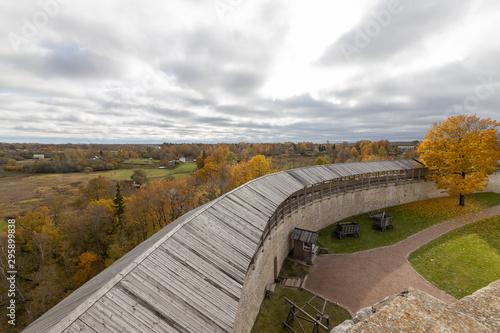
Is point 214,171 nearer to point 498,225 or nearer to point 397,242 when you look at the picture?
point 397,242

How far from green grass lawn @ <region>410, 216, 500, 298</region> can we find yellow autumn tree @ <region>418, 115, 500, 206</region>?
14.6 feet

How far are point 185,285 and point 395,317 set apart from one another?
5.48m

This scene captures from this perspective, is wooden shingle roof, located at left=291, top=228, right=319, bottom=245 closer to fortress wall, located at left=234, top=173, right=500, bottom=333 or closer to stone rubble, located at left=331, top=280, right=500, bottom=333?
fortress wall, located at left=234, top=173, right=500, bottom=333

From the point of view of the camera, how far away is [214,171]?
46.1 meters

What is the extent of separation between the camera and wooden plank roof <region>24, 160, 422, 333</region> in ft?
12.2

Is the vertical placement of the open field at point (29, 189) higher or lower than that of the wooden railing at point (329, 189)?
lower

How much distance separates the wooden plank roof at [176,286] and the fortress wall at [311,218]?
89.0 inches

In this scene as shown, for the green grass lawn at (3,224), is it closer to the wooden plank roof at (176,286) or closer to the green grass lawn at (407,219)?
Answer: the wooden plank roof at (176,286)

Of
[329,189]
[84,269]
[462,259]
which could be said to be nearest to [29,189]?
[84,269]

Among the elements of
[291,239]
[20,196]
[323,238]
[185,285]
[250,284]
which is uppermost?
[185,285]

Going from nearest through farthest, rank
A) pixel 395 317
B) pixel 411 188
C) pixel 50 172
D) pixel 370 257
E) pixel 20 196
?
pixel 395 317
pixel 370 257
pixel 411 188
pixel 20 196
pixel 50 172

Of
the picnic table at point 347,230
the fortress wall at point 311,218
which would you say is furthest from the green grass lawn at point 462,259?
the fortress wall at point 311,218

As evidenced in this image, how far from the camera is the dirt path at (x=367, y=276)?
447 inches

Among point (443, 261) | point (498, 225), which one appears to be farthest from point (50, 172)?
point (498, 225)
